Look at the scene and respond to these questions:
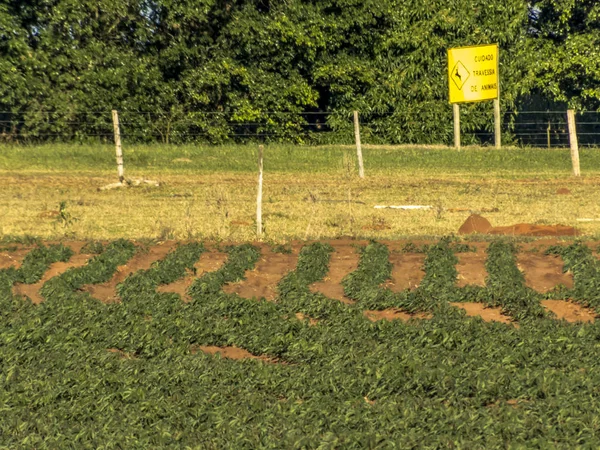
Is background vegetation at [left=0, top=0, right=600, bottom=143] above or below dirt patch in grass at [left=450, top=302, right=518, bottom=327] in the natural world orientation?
above

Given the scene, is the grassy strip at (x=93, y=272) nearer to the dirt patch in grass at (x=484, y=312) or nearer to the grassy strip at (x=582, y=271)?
the dirt patch in grass at (x=484, y=312)

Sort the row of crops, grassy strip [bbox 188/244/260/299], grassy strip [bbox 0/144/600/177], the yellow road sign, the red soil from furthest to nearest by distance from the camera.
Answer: the yellow road sign < grassy strip [bbox 0/144/600/177] < grassy strip [bbox 188/244/260/299] < the red soil < the row of crops

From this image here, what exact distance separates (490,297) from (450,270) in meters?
1.10

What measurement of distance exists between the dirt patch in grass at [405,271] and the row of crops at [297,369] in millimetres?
127

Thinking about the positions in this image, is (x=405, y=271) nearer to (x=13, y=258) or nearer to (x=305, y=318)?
(x=305, y=318)

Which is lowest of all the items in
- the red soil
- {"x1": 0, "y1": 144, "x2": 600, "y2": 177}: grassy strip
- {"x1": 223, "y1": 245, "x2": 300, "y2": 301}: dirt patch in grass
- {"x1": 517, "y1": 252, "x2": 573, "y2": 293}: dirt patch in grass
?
the red soil

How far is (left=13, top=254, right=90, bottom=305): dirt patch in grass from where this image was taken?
10234 millimetres

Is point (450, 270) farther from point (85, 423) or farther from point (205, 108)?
point (205, 108)

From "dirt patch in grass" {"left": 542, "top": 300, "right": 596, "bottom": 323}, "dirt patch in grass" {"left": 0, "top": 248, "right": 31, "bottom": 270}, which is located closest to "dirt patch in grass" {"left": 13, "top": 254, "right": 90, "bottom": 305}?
"dirt patch in grass" {"left": 0, "top": 248, "right": 31, "bottom": 270}

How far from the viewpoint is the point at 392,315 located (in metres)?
9.45

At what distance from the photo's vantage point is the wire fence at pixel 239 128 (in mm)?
24094

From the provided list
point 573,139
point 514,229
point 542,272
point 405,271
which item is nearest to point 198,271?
point 405,271

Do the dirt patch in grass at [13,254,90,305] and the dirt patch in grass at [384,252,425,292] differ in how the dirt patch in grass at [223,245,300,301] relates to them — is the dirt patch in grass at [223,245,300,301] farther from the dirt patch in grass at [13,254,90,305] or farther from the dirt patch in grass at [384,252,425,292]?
the dirt patch in grass at [13,254,90,305]

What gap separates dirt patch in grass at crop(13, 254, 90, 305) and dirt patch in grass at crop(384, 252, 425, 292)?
3.14m
